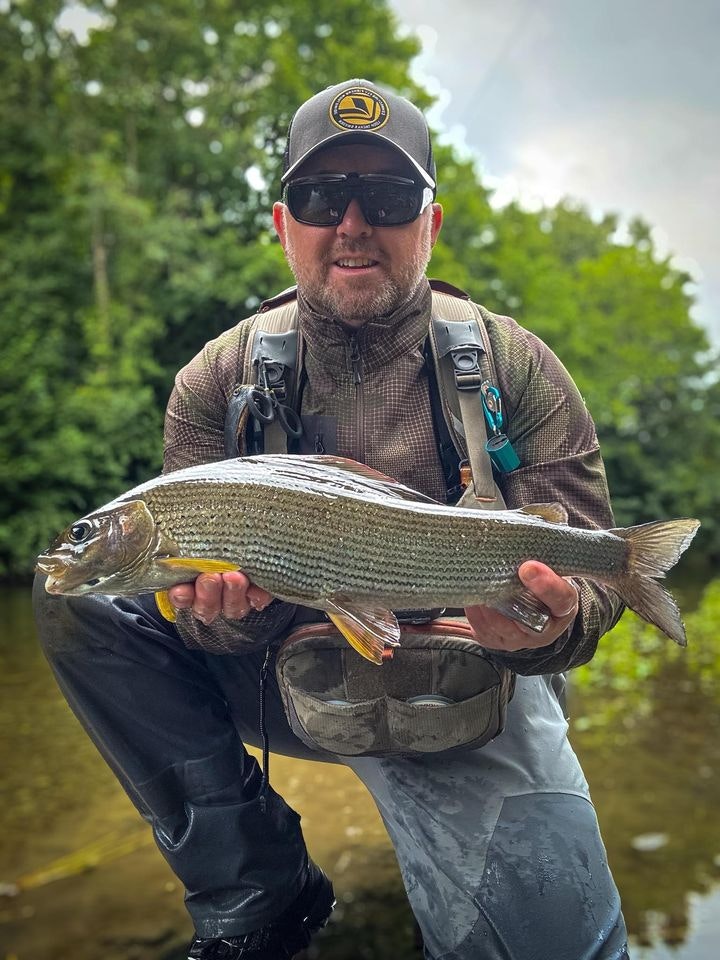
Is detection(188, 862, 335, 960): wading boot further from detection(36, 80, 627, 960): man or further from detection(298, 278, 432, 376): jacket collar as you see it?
detection(298, 278, 432, 376): jacket collar

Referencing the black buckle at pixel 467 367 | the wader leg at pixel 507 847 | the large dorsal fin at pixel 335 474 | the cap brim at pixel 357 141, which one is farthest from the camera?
the cap brim at pixel 357 141

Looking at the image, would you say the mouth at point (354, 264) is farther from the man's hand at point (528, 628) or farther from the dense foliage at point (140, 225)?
the dense foliage at point (140, 225)

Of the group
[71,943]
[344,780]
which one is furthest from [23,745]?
[71,943]

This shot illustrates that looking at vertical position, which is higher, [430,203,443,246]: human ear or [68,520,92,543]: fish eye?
[430,203,443,246]: human ear

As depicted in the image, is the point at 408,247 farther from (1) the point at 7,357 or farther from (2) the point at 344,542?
(1) the point at 7,357

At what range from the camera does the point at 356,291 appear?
3170 millimetres

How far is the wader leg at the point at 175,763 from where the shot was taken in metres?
2.88

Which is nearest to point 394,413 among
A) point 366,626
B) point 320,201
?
point 320,201

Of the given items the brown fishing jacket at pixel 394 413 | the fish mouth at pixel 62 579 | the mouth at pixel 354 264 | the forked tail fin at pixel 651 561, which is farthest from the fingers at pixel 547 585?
the mouth at pixel 354 264

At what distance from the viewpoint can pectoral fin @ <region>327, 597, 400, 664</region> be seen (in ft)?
7.94

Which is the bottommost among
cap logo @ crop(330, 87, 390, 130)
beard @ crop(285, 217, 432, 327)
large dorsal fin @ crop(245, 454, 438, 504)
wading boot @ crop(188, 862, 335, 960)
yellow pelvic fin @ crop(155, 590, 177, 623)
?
wading boot @ crop(188, 862, 335, 960)

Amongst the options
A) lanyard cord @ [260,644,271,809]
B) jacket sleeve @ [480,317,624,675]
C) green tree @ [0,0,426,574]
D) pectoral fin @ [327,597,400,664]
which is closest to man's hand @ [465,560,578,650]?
pectoral fin @ [327,597,400,664]

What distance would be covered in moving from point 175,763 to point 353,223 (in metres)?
1.98

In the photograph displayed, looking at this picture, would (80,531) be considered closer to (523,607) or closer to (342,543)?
(342,543)
